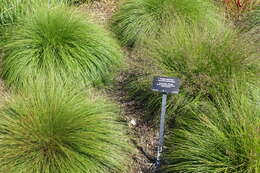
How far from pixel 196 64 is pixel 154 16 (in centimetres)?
160

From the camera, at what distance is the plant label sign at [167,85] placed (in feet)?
12.0

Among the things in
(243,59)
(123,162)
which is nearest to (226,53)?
(243,59)

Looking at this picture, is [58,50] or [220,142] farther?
[58,50]

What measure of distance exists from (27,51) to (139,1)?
1.96 m

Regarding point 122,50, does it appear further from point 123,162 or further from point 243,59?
point 123,162

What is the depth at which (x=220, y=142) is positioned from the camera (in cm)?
357

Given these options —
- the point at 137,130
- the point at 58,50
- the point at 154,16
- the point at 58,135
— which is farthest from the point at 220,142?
the point at 154,16

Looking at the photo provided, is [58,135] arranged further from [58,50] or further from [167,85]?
[58,50]

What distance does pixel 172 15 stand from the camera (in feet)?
18.9

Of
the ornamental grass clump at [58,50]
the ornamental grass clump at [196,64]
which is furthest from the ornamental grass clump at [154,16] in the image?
the ornamental grass clump at [196,64]

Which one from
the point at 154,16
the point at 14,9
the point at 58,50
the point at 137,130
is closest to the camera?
the point at 137,130

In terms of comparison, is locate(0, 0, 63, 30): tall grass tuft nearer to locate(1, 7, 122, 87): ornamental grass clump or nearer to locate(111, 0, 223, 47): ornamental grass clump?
locate(1, 7, 122, 87): ornamental grass clump

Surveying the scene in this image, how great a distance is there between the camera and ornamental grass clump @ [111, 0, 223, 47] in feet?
18.9

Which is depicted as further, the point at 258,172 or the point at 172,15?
the point at 172,15
